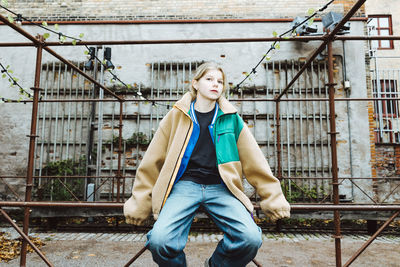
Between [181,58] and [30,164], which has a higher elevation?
[181,58]

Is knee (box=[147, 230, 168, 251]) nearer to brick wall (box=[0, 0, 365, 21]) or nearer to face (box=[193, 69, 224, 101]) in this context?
face (box=[193, 69, 224, 101])

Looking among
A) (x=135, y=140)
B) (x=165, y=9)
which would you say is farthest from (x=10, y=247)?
(x=165, y=9)

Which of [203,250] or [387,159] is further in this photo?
[387,159]

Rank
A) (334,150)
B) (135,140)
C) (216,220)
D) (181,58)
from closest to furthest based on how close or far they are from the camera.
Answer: (216,220) < (334,150) < (135,140) < (181,58)

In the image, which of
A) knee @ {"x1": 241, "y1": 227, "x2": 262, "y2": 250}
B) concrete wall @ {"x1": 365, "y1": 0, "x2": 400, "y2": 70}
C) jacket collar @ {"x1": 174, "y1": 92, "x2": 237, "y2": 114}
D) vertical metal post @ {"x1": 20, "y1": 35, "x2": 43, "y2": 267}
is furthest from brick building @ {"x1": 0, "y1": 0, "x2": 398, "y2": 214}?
concrete wall @ {"x1": 365, "y1": 0, "x2": 400, "y2": 70}

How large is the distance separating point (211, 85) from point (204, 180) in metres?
0.68

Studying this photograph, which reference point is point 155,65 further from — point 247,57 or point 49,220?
point 49,220

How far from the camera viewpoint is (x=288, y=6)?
7129 mm

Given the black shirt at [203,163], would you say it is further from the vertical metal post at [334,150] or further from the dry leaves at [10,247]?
the dry leaves at [10,247]

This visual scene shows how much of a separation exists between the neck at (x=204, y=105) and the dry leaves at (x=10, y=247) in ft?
11.2

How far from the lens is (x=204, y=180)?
186cm

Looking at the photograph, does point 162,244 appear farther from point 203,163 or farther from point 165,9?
point 165,9

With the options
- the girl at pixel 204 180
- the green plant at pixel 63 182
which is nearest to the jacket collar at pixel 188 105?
the girl at pixel 204 180

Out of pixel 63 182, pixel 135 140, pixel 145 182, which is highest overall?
pixel 135 140
